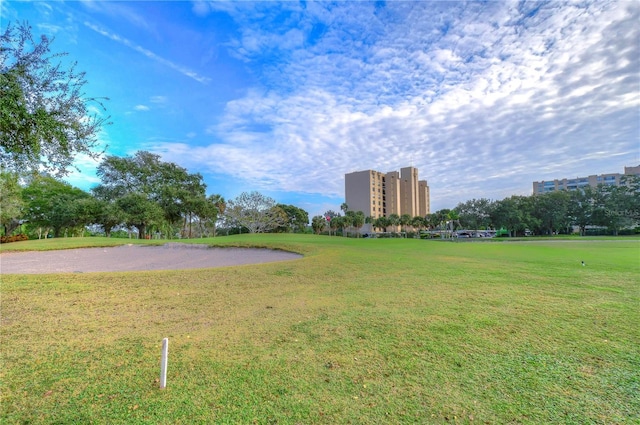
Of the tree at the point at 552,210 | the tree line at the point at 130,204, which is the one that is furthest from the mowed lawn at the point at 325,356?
the tree at the point at 552,210

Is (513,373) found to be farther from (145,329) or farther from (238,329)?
(145,329)

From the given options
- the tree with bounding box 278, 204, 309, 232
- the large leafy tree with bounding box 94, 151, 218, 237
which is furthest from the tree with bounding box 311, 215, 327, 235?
the large leafy tree with bounding box 94, 151, 218, 237

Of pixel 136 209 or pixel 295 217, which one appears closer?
pixel 136 209

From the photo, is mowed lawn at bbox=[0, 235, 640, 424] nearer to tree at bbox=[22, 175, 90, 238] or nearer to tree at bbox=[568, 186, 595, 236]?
tree at bbox=[22, 175, 90, 238]

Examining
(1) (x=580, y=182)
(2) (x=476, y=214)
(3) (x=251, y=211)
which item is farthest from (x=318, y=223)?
(1) (x=580, y=182)

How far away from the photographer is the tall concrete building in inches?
4024

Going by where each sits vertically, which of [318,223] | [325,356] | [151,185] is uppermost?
[151,185]

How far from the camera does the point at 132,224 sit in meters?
39.2

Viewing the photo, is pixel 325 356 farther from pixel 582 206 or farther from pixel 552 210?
pixel 582 206

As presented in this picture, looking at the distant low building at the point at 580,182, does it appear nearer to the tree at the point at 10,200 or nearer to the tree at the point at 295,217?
the tree at the point at 295,217

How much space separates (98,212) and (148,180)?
9.39m

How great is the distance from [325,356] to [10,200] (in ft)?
118

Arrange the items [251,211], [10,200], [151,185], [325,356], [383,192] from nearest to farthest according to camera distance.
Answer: [325,356] < [10,200] < [151,185] < [251,211] < [383,192]

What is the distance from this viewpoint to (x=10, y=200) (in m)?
26.6
